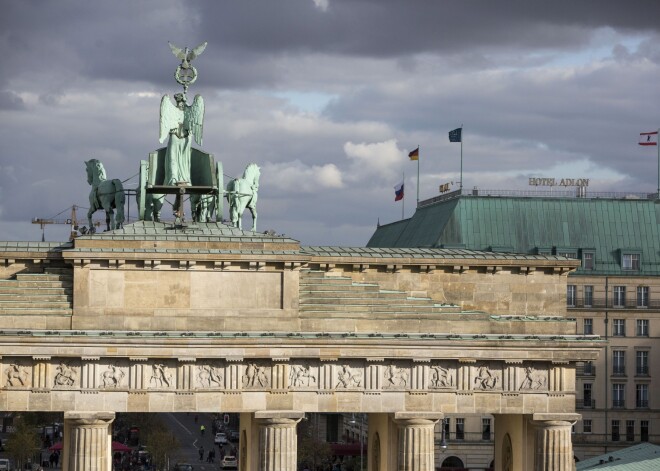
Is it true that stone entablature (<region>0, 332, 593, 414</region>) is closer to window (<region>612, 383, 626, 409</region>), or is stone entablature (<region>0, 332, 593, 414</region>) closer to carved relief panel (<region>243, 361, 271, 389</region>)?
carved relief panel (<region>243, 361, 271, 389</region>)

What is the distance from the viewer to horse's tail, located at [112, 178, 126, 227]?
96.4 meters

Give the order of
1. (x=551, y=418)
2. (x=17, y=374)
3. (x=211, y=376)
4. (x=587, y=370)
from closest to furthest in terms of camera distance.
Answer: (x=17, y=374)
(x=211, y=376)
(x=551, y=418)
(x=587, y=370)

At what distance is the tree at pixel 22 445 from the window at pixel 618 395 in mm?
45152

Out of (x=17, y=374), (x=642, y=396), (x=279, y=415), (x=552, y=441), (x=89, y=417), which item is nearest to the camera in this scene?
(x=17, y=374)

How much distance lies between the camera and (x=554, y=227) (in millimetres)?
169500

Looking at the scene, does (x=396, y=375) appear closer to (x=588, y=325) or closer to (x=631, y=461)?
(x=631, y=461)

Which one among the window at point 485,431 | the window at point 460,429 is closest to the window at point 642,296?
the window at point 485,431

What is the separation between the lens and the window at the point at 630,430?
16950cm

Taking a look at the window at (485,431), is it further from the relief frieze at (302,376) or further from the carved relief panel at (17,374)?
the carved relief panel at (17,374)

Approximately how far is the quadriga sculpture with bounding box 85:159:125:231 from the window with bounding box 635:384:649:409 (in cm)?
7949

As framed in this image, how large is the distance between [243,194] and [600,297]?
73.0 m

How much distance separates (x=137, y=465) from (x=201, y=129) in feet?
289

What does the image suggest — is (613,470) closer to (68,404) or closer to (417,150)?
(68,404)

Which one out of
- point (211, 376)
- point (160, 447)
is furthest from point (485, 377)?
point (160, 447)
